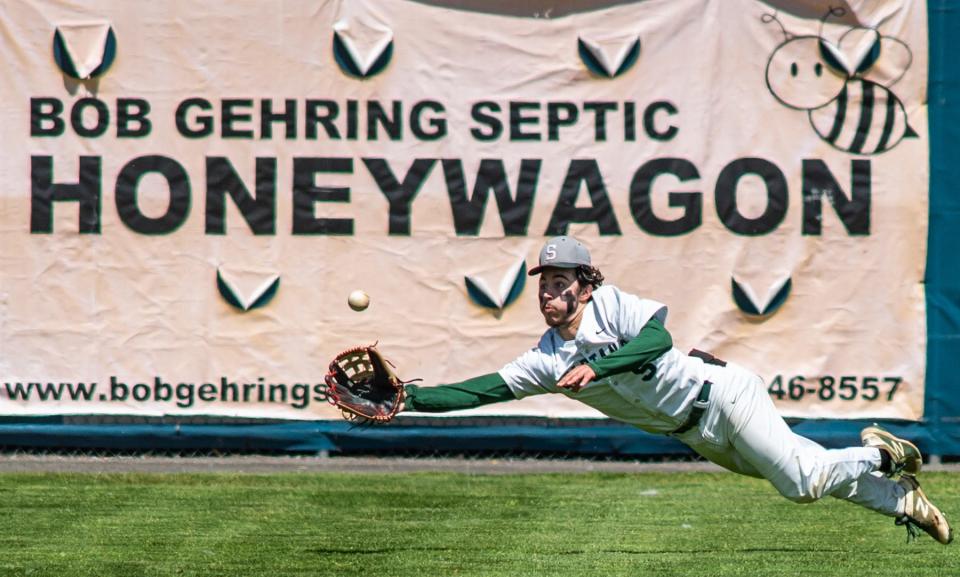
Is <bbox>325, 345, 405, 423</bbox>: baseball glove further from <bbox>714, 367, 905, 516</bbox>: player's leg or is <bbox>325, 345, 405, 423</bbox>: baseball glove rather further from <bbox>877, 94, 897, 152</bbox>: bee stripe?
<bbox>877, 94, 897, 152</bbox>: bee stripe

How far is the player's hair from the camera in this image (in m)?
6.79

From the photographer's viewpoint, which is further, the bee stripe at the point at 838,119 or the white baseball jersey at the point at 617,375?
the bee stripe at the point at 838,119

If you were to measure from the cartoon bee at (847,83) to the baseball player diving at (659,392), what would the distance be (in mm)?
4520

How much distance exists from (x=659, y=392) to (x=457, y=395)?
3.13 feet

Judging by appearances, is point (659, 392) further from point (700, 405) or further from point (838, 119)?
point (838, 119)

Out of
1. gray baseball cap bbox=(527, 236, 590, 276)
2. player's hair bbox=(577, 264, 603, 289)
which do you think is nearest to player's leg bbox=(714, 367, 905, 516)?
player's hair bbox=(577, 264, 603, 289)

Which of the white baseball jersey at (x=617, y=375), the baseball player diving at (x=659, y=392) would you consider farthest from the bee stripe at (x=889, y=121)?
the white baseball jersey at (x=617, y=375)

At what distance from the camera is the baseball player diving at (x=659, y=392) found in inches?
269

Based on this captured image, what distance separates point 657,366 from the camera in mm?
6883

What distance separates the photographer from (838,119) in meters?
11.3

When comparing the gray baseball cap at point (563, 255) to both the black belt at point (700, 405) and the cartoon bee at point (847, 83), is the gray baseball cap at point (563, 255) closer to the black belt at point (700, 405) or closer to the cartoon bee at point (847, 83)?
the black belt at point (700, 405)

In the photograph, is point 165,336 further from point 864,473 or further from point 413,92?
point 864,473

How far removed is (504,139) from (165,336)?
119 inches

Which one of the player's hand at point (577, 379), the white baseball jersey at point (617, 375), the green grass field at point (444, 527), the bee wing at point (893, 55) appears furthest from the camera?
the bee wing at point (893, 55)
